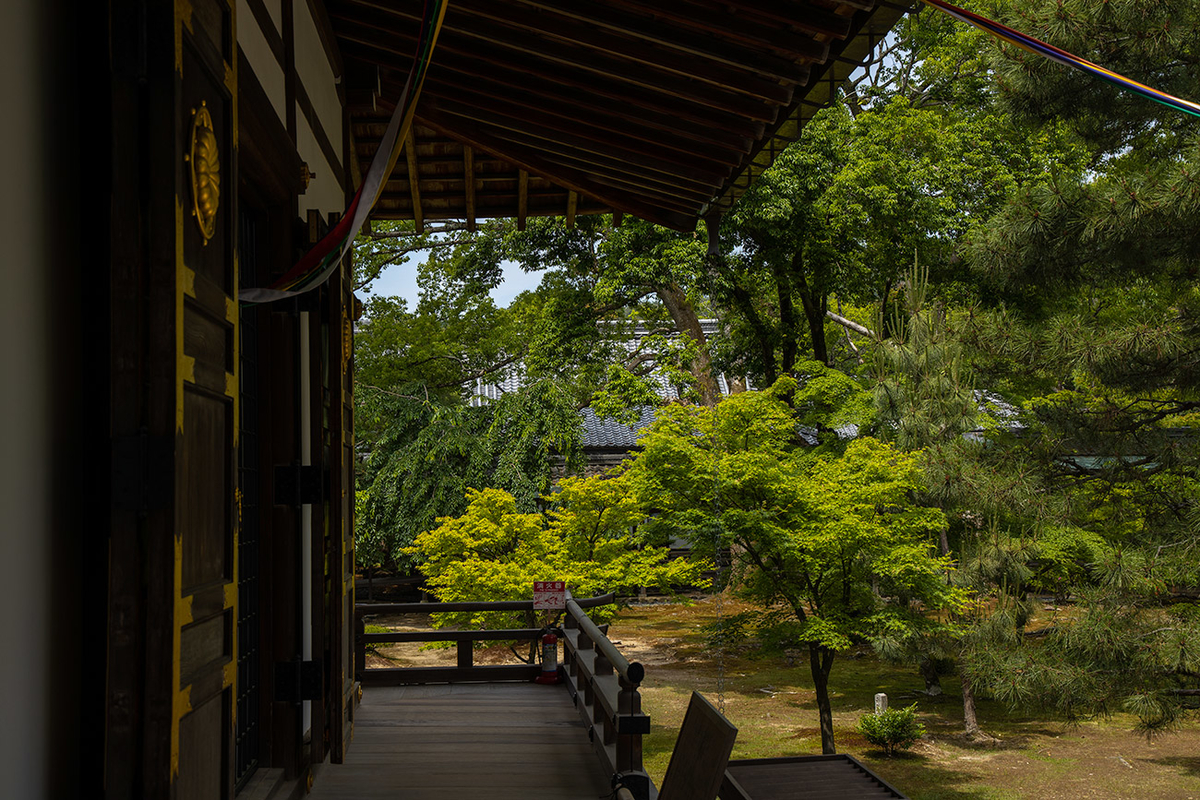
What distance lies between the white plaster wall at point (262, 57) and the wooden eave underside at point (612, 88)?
808mm

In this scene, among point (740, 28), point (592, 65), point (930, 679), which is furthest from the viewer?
point (930, 679)

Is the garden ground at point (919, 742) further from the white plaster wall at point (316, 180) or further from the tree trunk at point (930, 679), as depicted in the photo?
the white plaster wall at point (316, 180)

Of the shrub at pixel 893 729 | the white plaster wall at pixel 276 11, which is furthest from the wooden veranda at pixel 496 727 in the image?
the shrub at pixel 893 729

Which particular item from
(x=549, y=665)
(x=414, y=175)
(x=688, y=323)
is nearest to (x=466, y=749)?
(x=549, y=665)

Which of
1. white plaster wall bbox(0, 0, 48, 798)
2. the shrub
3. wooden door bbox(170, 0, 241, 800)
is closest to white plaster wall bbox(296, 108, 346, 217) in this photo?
wooden door bbox(170, 0, 241, 800)

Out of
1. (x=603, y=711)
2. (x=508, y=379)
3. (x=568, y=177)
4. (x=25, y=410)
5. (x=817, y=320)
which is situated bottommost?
(x=603, y=711)

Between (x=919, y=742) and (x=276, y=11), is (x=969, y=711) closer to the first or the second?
(x=919, y=742)

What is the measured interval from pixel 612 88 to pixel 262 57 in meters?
1.56

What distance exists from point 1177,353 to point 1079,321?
2.92 feet

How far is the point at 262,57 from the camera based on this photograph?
273 cm

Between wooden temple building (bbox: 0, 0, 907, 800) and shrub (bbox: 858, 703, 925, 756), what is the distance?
7.74 metres

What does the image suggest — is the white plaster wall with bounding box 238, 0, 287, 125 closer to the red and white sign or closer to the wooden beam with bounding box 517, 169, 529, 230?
the wooden beam with bounding box 517, 169, 529, 230

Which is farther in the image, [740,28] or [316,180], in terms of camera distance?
[316,180]

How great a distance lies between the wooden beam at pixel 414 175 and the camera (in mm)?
5086
